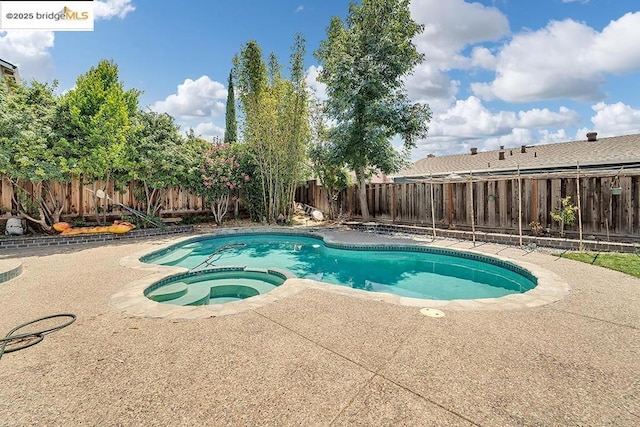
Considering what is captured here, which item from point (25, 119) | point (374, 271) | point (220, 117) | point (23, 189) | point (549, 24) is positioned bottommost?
point (374, 271)

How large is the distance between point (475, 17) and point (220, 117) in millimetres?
19676

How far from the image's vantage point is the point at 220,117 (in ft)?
77.9

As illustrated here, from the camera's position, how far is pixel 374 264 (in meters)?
7.38

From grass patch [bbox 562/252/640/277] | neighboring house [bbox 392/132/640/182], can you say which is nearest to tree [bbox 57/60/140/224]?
neighboring house [bbox 392/132/640/182]

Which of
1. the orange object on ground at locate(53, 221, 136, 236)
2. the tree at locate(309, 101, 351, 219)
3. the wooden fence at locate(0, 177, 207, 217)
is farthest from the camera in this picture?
the tree at locate(309, 101, 351, 219)

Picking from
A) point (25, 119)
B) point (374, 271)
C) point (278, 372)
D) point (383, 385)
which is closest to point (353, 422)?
point (383, 385)

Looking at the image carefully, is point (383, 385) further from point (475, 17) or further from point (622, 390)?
point (475, 17)

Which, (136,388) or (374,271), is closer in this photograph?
(136,388)

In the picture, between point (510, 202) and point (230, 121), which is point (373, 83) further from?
point (230, 121)

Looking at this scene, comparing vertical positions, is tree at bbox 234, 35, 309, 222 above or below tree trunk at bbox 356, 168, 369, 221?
above

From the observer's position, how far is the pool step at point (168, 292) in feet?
14.4

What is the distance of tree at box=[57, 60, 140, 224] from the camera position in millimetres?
8172

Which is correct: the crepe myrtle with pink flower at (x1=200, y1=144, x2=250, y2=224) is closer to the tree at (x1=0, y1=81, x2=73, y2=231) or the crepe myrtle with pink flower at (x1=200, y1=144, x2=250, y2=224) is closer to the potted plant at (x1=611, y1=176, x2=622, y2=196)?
the tree at (x1=0, y1=81, x2=73, y2=231)

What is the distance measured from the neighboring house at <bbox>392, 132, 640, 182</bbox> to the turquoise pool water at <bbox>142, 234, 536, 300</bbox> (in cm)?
352
